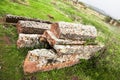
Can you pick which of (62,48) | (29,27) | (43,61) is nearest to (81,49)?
(62,48)

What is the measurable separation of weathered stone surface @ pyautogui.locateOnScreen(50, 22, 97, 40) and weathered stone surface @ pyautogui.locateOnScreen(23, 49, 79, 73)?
150cm

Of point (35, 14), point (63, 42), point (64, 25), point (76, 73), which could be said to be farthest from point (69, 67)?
point (35, 14)

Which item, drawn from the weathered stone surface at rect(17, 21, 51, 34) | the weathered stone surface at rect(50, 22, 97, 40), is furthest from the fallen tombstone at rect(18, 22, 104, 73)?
the weathered stone surface at rect(17, 21, 51, 34)

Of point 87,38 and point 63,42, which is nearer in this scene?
point 63,42

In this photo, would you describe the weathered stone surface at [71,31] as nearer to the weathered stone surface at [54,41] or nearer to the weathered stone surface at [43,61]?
the weathered stone surface at [54,41]

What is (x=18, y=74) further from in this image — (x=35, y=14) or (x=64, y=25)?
(x=35, y=14)

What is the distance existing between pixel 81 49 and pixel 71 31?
1.52m

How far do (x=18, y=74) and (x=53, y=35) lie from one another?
3938 mm

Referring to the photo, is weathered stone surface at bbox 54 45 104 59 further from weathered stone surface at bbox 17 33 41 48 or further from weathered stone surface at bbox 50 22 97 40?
weathered stone surface at bbox 17 33 41 48

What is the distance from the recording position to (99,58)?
18.1 m

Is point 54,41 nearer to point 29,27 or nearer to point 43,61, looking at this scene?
point 43,61

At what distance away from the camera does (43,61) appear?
15.1 m

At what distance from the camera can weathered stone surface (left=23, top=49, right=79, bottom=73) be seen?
14.7 metres

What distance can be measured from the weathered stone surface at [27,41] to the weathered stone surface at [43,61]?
7.36ft
